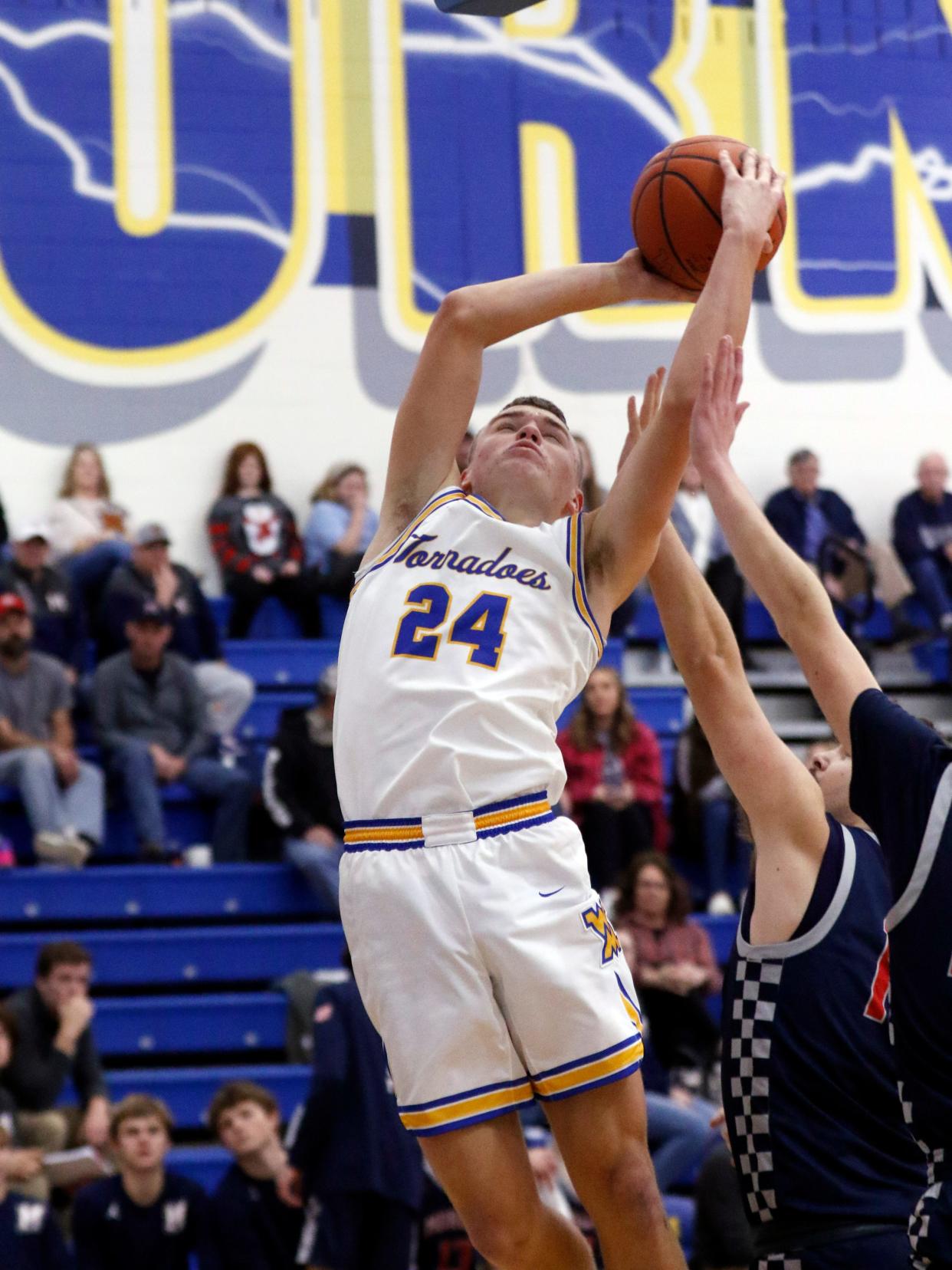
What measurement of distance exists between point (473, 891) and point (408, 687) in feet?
1.49

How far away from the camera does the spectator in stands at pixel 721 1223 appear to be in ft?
21.6

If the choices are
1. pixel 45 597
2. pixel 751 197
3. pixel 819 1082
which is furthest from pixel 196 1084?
pixel 751 197

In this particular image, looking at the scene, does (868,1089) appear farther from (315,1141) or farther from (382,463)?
(382,463)

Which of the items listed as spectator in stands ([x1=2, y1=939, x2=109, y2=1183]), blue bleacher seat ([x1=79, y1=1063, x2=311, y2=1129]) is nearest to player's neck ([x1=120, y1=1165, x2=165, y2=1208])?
spectator in stands ([x1=2, y1=939, x2=109, y2=1183])

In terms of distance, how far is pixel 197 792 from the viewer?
11.7 metres

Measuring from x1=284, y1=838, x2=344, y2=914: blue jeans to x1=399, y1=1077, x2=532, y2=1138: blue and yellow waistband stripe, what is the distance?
7.03 m

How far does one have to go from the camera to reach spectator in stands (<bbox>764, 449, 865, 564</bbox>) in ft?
47.1

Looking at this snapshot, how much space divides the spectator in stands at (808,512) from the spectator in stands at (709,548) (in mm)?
504

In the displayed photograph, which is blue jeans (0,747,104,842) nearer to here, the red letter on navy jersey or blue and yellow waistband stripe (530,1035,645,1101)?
blue and yellow waistband stripe (530,1035,645,1101)

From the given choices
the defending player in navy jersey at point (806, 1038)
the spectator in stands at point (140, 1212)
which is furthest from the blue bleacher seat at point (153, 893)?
the defending player in navy jersey at point (806, 1038)

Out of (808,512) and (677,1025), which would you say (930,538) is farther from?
(677,1025)

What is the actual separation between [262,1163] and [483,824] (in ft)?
15.5

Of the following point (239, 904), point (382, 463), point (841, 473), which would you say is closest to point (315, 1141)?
point (239, 904)

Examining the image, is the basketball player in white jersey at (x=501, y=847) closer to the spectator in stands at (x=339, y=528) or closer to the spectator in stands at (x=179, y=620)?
the spectator in stands at (x=179, y=620)
